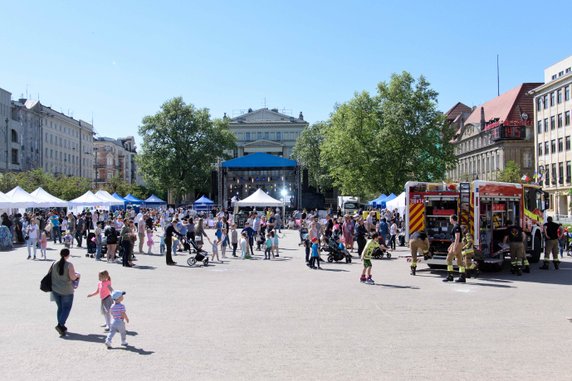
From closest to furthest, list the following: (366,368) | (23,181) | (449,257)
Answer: (366,368) < (449,257) < (23,181)

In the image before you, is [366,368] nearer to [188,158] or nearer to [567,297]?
[567,297]

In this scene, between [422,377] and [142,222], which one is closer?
[422,377]

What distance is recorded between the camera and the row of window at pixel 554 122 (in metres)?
67.8

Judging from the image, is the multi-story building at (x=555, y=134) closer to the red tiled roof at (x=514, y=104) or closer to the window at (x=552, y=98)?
the window at (x=552, y=98)

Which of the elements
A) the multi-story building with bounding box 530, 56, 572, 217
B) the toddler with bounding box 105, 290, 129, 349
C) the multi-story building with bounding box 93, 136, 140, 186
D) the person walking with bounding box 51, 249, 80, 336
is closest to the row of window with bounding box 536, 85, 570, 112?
the multi-story building with bounding box 530, 56, 572, 217

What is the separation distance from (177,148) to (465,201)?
67.5 m

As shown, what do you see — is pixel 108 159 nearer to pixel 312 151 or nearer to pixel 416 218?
pixel 312 151

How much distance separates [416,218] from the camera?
20.3 meters

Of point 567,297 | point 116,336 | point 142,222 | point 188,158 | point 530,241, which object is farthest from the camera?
point 188,158

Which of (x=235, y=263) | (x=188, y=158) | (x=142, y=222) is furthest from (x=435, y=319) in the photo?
(x=188, y=158)

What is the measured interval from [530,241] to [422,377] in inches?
641

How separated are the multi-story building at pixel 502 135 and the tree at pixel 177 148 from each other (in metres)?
33.5

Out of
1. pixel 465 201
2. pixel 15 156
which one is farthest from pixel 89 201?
pixel 15 156

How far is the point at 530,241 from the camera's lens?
2223 centimetres
